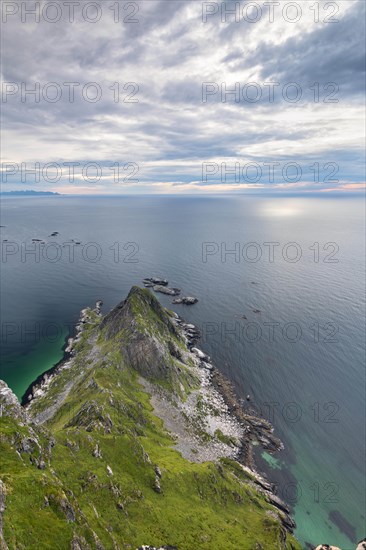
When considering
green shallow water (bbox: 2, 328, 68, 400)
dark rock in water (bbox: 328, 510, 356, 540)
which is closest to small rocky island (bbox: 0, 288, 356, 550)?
green shallow water (bbox: 2, 328, 68, 400)

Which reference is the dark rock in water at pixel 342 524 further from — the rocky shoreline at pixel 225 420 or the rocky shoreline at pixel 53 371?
the rocky shoreline at pixel 53 371

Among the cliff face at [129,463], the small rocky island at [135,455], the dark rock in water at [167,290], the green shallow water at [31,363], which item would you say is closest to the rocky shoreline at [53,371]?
the small rocky island at [135,455]

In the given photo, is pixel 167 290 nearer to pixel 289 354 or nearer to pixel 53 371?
pixel 289 354

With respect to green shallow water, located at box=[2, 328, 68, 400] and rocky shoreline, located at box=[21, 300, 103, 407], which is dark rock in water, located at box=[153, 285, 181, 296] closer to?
rocky shoreline, located at box=[21, 300, 103, 407]

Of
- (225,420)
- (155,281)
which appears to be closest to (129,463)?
(225,420)

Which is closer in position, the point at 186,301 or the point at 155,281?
the point at 186,301
